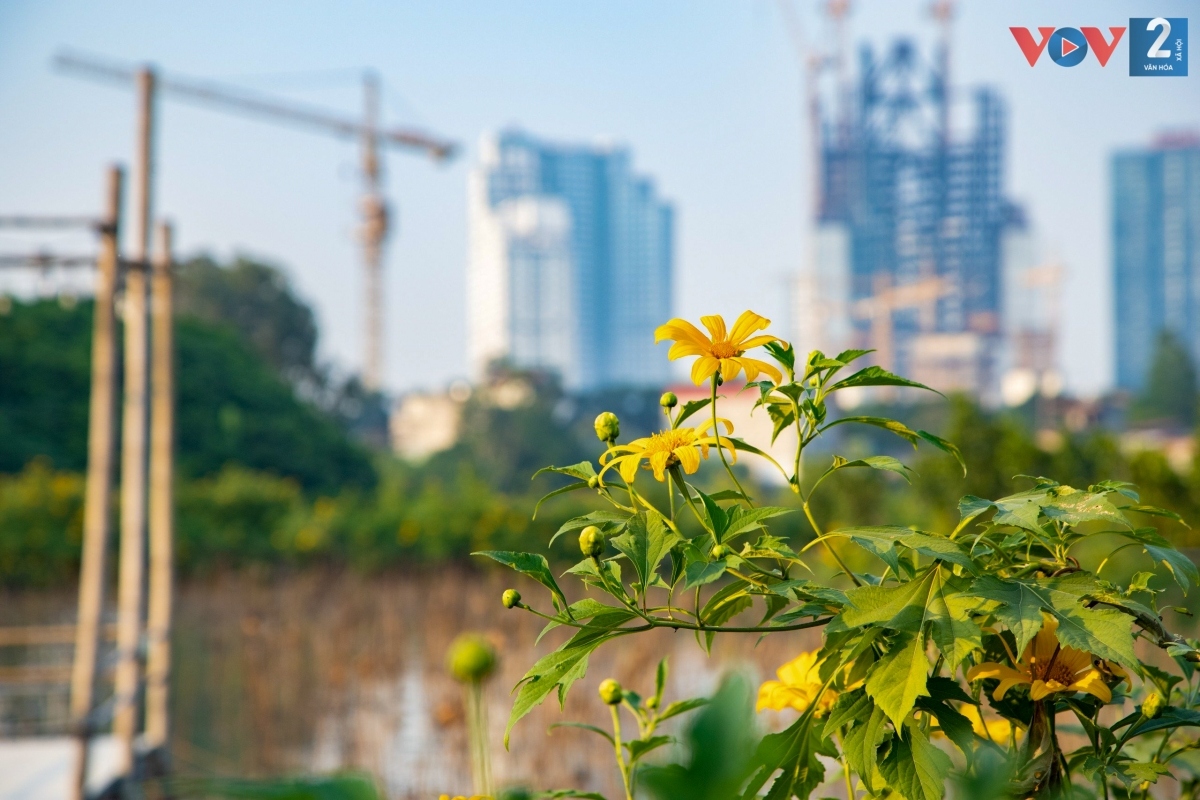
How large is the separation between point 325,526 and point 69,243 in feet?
7.49

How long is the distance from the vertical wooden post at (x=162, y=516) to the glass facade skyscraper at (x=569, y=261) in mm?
43810

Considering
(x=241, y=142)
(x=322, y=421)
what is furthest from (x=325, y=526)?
(x=241, y=142)

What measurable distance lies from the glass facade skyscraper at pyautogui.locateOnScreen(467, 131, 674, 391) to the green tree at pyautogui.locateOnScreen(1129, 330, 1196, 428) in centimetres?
2683

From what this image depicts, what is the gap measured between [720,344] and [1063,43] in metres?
0.94

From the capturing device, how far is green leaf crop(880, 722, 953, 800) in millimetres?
350

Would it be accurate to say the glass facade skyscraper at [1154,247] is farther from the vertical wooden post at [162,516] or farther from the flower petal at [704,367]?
the flower petal at [704,367]

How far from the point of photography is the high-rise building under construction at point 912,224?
3991 centimetres

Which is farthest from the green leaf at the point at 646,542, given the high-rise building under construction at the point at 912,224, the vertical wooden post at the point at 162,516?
the high-rise building under construction at the point at 912,224

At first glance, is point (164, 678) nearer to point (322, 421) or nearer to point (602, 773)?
point (602, 773)

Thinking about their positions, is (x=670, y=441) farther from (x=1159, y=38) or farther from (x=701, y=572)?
(x=1159, y=38)

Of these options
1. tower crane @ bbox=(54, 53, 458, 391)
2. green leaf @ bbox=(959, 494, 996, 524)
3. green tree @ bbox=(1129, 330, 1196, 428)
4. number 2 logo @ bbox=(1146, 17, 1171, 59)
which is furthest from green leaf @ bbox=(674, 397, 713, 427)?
green tree @ bbox=(1129, 330, 1196, 428)

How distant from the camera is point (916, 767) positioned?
355 millimetres

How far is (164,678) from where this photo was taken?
2.92 meters

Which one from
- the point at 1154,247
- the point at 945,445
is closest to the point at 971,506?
the point at 945,445
